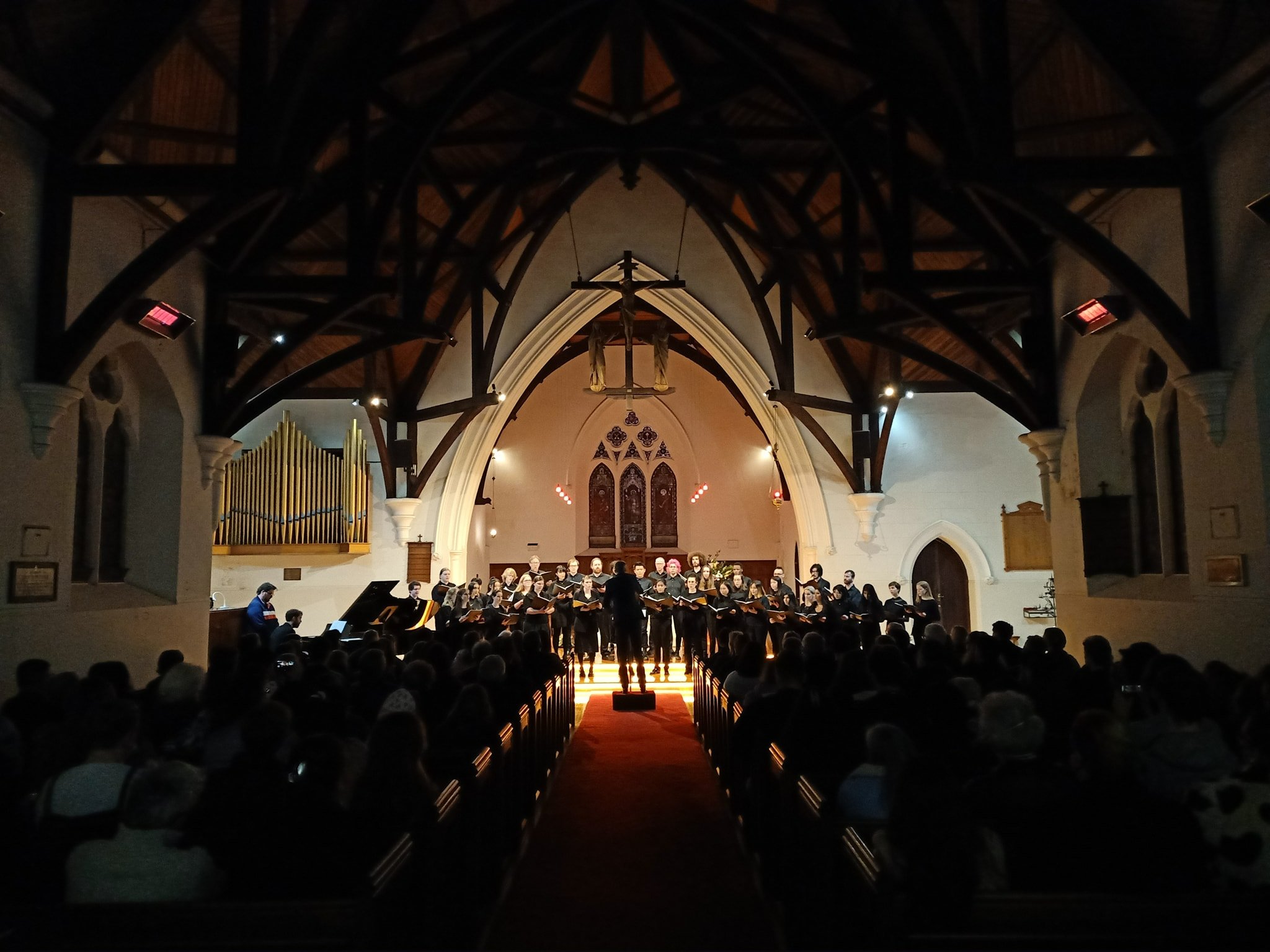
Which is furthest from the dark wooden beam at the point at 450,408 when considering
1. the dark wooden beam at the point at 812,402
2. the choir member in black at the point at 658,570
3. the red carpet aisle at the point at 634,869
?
the red carpet aisle at the point at 634,869

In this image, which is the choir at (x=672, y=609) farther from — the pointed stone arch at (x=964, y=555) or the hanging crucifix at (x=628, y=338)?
the hanging crucifix at (x=628, y=338)

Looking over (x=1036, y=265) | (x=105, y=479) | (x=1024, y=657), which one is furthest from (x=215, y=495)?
(x=1036, y=265)

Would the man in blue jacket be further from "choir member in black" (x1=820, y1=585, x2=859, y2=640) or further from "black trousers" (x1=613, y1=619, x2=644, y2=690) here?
"choir member in black" (x1=820, y1=585, x2=859, y2=640)

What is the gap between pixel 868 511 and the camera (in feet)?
43.3

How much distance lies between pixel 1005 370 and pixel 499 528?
13672 millimetres

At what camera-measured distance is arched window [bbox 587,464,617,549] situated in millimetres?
20172

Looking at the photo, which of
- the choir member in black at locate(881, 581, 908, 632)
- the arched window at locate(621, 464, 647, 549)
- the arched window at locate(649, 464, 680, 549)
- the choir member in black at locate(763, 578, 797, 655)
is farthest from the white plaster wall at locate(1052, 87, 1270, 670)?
the arched window at locate(621, 464, 647, 549)

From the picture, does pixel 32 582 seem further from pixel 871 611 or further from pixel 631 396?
pixel 631 396

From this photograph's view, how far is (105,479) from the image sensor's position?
23.7 ft

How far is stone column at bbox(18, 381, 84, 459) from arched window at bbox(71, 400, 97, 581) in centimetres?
138

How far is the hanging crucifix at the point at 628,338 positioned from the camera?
1115 centimetres

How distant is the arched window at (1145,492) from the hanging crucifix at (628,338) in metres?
5.21

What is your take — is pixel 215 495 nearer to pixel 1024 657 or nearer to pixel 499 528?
pixel 1024 657

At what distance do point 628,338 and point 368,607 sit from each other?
222 inches
